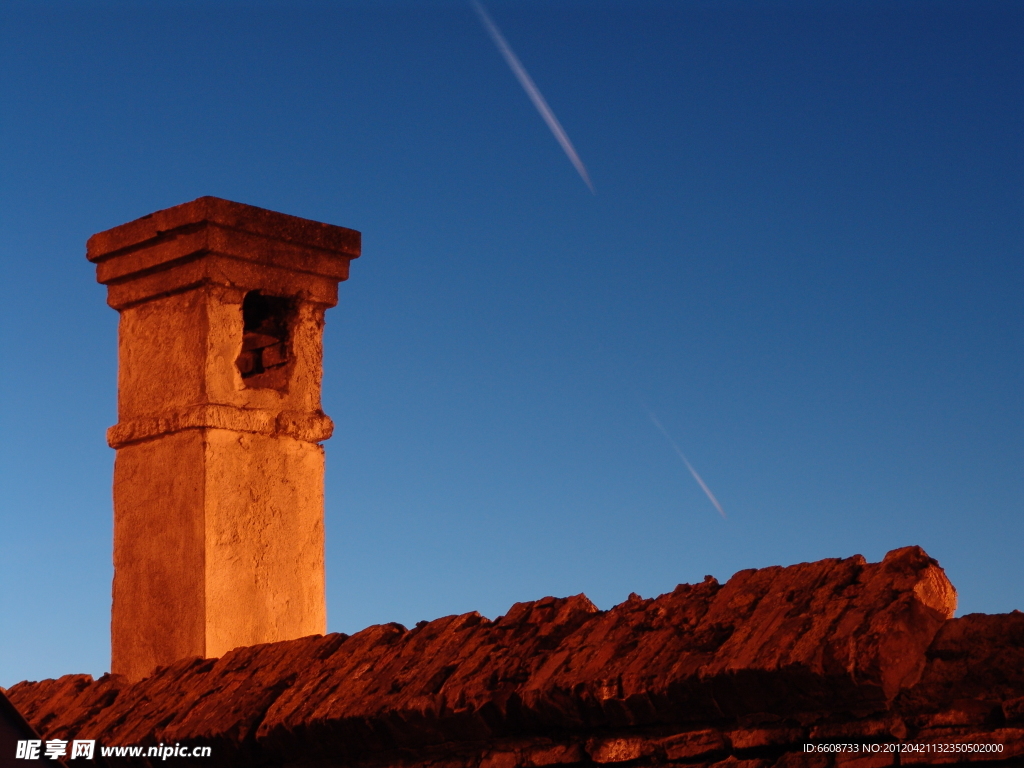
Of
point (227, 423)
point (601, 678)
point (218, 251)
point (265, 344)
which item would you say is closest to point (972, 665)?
point (601, 678)

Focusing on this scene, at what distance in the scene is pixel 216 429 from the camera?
7062 millimetres

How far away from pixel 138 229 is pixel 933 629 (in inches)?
208

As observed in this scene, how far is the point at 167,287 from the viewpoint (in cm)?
731

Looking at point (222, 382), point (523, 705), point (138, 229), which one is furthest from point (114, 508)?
point (523, 705)

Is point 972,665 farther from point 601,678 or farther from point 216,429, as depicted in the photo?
point 216,429

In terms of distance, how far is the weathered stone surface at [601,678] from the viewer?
3.36 meters

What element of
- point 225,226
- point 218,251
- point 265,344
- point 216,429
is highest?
point 225,226

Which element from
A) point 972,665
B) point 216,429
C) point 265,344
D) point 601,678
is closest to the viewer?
point 972,665

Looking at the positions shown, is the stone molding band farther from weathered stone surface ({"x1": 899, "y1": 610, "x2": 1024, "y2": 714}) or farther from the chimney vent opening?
weathered stone surface ({"x1": 899, "y1": 610, "x2": 1024, "y2": 714})

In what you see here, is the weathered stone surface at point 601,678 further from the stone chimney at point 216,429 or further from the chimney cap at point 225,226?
the chimney cap at point 225,226

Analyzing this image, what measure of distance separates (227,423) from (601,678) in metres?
3.86

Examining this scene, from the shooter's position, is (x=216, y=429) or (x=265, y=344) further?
(x=265, y=344)

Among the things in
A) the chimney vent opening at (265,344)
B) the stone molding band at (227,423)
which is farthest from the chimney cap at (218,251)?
the stone molding band at (227,423)

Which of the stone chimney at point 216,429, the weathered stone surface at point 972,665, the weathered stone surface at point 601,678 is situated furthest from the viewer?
the stone chimney at point 216,429
